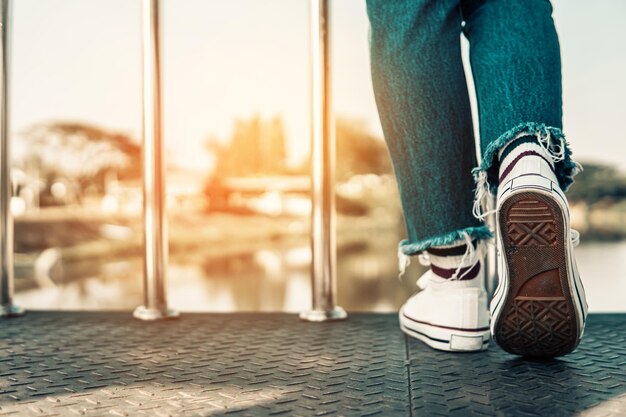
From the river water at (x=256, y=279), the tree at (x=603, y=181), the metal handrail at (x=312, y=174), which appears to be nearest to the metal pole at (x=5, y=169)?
the metal handrail at (x=312, y=174)

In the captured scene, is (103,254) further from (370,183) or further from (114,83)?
(370,183)

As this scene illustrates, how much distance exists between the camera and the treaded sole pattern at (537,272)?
0.74 meters

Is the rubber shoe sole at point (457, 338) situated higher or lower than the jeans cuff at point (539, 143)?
lower

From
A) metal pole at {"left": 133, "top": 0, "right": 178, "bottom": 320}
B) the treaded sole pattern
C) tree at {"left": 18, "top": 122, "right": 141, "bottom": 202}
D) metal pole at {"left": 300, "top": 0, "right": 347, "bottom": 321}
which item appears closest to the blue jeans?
the treaded sole pattern

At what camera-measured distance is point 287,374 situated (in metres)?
0.80

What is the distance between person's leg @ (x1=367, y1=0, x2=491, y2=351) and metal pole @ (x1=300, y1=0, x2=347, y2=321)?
341mm

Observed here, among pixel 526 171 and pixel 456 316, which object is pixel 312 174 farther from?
pixel 526 171

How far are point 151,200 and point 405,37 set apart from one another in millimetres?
653

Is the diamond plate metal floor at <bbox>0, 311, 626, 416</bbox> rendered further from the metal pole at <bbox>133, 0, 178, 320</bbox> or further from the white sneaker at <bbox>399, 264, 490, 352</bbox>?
the metal pole at <bbox>133, 0, 178, 320</bbox>

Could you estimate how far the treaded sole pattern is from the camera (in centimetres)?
74

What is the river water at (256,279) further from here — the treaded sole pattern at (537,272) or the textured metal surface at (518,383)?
the treaded sole pattern at (537,272)

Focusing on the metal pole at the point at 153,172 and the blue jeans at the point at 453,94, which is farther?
the metal pole at the point at 153,172

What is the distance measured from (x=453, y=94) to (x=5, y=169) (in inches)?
39.7

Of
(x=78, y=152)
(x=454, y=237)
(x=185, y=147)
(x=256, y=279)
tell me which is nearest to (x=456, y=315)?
(x=454, y=237)
